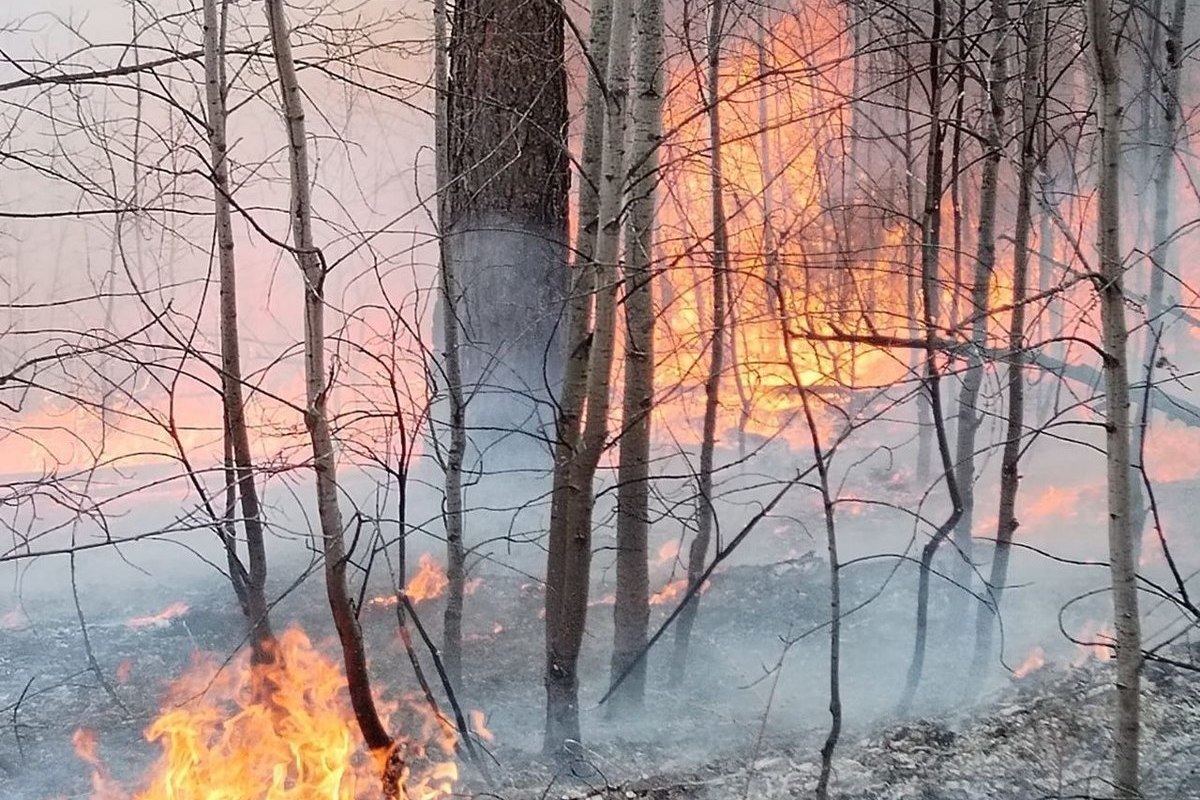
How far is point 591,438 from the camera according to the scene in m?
4.12

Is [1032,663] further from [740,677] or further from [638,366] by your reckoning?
[638,366]

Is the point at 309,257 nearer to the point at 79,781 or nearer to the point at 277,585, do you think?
the point at 79,781

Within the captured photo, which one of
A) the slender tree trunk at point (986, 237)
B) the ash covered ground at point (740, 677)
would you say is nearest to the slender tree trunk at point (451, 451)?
the ash covered ground at point (740, 677)

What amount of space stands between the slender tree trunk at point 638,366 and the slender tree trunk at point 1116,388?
1.50 metres

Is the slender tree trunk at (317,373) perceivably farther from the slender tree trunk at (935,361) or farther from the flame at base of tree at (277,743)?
the slender tree trunk at (935,361)

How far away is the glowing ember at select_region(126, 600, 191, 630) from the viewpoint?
20.6ft

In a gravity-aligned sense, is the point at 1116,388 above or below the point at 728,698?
above

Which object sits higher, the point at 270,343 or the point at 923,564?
the point at 270,343

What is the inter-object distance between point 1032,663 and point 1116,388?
325 cm

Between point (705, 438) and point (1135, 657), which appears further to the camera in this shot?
point (705, 438)

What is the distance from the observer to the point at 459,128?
6348mm

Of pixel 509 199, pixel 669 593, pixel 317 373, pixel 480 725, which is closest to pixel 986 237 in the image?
pixel 669 593

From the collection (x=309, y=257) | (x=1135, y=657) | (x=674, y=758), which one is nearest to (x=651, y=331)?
(x=309, y=257)

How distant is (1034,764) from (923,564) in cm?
99
